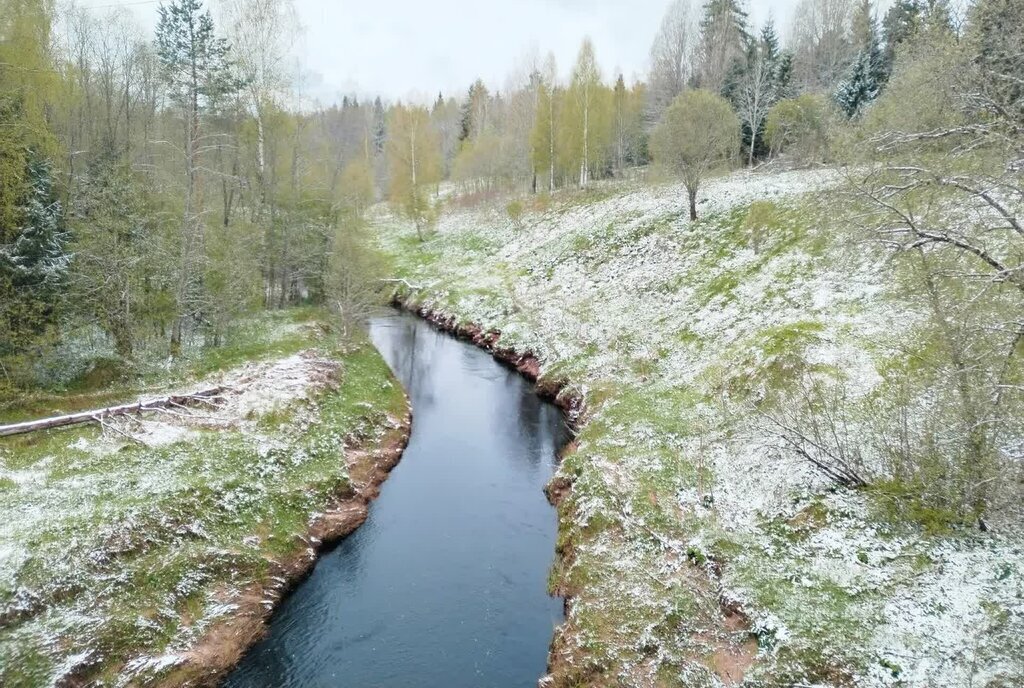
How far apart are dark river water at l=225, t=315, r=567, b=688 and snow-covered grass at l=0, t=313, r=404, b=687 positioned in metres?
1.62

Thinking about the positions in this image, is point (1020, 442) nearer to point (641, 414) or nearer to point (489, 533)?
point (641, 414)

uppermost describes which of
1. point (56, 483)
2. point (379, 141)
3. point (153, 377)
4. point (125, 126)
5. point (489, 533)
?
point (379, 141)

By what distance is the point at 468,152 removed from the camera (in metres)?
67.2

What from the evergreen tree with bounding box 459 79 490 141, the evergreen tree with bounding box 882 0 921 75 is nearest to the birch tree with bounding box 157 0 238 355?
the evergreen tree with bounding box 882 0 921 75

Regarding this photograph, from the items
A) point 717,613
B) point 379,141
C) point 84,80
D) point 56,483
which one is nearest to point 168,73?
point 84,80

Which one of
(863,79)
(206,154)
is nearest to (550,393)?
(206,154)

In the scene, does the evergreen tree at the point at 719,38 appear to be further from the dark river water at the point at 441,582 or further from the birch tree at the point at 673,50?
the dark river water at the point at 441,582

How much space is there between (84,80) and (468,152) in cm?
4366

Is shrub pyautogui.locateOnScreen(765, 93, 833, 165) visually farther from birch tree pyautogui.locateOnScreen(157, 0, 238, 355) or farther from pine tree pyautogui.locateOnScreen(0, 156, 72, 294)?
pine tree pyautogui.locateOnScreen(0, 156, 72, 294)

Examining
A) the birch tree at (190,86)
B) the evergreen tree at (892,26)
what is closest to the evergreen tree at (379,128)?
the evergreen tree at (892,26)

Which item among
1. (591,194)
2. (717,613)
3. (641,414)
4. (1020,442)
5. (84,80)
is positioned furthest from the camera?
(591,194)

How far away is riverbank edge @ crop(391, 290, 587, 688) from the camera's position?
1220cm

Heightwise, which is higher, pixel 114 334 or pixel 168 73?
pixel 168 73

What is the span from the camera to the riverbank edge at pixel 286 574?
462 inches
